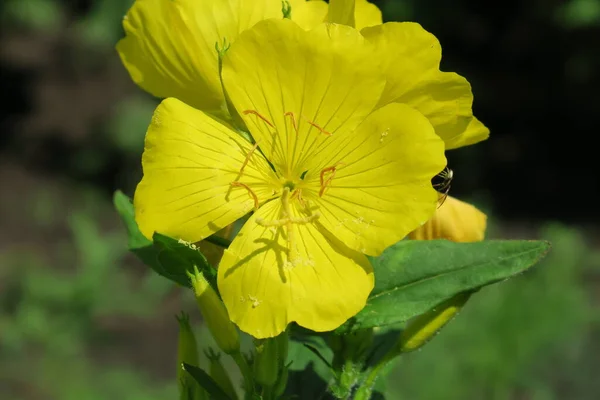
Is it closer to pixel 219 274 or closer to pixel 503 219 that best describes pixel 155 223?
pixel 219 274

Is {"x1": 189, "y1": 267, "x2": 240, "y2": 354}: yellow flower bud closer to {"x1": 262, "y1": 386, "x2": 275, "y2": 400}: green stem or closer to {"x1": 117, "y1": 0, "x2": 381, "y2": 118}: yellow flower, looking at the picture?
{"x1": 262, "y1": 386, "x2": 275, "y2": 400}: green stem

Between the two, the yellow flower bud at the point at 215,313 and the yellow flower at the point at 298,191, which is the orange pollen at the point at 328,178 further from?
the yellow flower bud at the point at 215,313

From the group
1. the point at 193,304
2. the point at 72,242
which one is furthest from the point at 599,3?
the point at 72,242

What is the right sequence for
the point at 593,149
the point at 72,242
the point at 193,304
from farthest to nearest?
1. the point at 593,149
2. the point at 72,242
3. the point at 193,304

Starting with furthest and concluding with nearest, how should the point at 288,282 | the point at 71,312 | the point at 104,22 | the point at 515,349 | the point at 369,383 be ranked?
the point at 104,22
the point at 71,312
the point at 515,349
the point at 369,383
the point at 288,282

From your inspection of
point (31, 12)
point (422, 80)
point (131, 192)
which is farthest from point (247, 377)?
point (31, 12)

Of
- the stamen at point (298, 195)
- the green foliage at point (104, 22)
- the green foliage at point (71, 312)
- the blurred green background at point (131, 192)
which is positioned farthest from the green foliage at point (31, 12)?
the stamen at point (298, 195)

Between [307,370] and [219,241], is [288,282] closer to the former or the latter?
[219,241]
